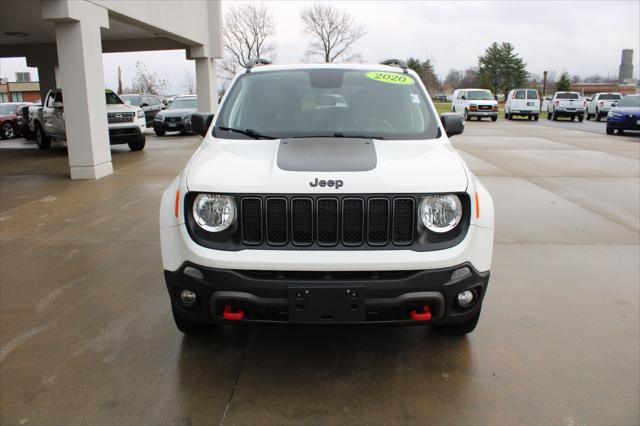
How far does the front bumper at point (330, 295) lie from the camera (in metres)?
2.80

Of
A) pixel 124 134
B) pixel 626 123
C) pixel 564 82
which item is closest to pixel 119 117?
pixel 124 134

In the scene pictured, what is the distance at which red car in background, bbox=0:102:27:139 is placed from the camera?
2261 centimetres

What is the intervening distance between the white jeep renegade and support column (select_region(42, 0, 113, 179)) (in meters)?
8.65

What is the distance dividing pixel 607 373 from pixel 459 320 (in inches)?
41.7

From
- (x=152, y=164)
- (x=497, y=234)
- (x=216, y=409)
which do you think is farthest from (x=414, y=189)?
(x=152, y=164)

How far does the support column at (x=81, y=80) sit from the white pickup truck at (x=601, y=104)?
30.3 m

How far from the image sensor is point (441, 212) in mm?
3018

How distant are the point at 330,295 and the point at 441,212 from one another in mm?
780

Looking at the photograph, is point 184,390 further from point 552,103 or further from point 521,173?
point 552,103

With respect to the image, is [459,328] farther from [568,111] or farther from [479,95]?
[568,111]

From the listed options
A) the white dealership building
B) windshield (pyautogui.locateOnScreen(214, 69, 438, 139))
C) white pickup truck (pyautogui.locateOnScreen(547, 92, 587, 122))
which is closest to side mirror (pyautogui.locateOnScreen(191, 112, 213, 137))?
windshield (pyautogui.locateOnScreen(214, 69, 438, 139))

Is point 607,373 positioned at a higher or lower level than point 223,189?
lower

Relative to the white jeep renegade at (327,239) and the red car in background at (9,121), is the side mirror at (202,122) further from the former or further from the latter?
A: the red car in background at (9,121)

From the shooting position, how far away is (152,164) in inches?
524
